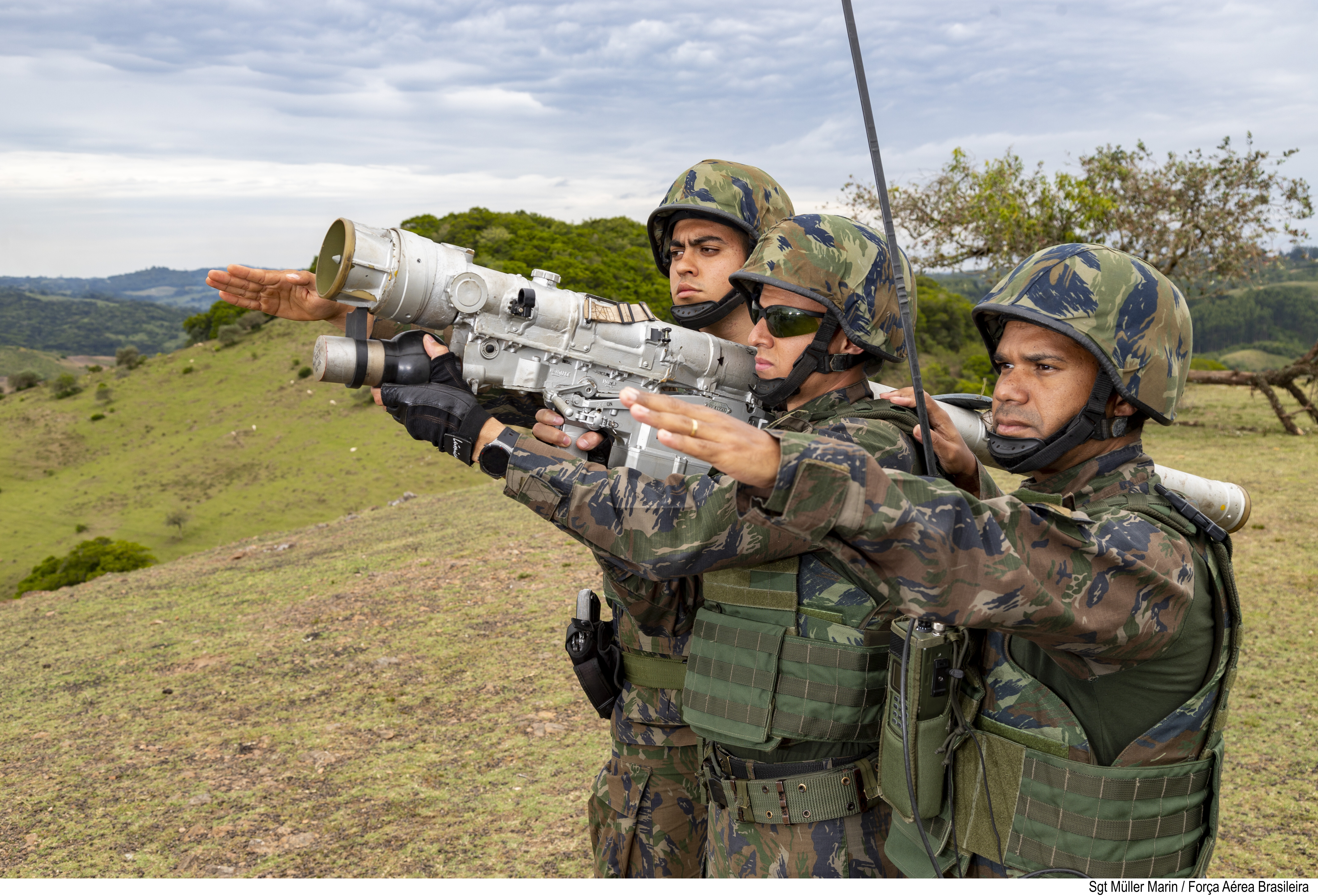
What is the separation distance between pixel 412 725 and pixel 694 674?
4.21 meters

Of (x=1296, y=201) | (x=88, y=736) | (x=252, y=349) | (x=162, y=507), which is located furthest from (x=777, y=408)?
(x=252, y=349)

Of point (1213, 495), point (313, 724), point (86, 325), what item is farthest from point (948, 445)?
point (86, 325)

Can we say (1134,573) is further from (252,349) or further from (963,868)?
(252,349)

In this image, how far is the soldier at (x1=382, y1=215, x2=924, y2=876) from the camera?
7.99 ft

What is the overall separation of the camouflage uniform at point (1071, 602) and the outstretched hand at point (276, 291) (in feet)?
6.68

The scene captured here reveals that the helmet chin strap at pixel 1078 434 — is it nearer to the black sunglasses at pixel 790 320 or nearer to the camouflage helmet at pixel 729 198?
the black sunglasses at pixel 790 320

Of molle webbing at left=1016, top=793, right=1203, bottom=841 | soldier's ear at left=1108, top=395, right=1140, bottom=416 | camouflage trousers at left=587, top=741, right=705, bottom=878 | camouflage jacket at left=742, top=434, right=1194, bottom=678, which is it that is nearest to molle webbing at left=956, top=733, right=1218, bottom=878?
molle webbing at left=1016, top=793, right=1203, bottom=841

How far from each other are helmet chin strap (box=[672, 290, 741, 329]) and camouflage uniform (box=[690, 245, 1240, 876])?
127 centimetres

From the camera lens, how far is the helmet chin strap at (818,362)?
2.85 meters

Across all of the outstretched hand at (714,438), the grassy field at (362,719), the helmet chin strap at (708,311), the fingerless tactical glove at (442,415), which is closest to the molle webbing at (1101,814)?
the outstretched hand at (714,438)

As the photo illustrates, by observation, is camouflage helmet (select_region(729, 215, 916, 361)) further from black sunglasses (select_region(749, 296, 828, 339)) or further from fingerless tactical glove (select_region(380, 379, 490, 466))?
fingerless tactical glove (select_region(380, 379, 490, 466))

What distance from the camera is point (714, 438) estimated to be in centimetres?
157
